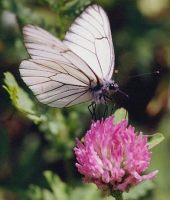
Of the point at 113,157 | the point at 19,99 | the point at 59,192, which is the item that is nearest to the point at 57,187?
the point at 59,192

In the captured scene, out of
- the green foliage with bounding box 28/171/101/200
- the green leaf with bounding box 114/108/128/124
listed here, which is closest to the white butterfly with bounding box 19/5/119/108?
the green leaf with bounding box 114/108/128/124

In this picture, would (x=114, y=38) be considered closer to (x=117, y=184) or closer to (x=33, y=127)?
(x=33, y=127)

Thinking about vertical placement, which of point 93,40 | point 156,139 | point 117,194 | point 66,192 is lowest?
point 66,192

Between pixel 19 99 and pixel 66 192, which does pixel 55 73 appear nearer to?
pixel 19 99

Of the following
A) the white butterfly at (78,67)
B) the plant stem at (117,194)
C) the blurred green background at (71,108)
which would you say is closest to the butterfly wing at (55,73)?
the white butterfly at (78,67)

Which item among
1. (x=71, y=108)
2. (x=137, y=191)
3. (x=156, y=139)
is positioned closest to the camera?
(x=156, y=139)

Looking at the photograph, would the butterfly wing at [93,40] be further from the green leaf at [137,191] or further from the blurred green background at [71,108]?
the green leaf at [137,191]

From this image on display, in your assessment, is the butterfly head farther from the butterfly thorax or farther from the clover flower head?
the clover flower head
